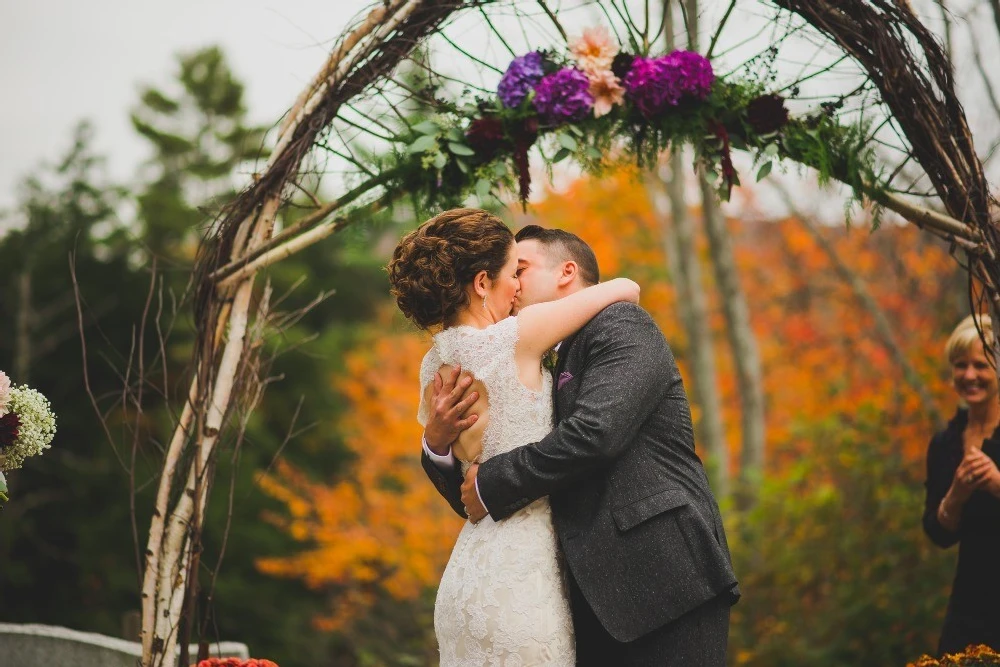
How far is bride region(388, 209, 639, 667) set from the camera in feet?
7.89

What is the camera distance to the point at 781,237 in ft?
48.6

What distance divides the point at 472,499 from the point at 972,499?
2.06m

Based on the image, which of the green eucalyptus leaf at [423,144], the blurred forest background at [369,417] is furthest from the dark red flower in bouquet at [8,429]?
the blurred forest background at [369,417]

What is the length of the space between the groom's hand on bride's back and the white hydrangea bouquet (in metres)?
1.30

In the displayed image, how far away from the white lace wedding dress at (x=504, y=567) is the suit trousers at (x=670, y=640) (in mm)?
88

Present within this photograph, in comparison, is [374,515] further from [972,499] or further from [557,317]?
[557,317]

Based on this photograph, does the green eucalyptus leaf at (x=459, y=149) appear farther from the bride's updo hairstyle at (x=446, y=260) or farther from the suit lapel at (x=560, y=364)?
the suit lapel at (x=560, y=364)

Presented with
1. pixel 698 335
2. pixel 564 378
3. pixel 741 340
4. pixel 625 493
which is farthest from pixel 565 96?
pixel 698 335

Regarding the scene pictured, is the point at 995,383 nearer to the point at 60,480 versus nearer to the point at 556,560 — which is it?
the point at 556,560

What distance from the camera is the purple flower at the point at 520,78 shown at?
3.31m

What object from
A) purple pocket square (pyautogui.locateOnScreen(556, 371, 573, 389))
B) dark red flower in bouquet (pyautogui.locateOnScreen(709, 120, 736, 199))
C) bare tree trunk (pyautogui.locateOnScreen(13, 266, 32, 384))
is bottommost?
purple pocket square (pyautogui.locateOnScreen(556, 371, 573, 389))

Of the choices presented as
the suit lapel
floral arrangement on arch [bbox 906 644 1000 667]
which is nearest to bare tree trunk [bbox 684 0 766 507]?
floral arrangement on arch [bbox 906 644 1000 667]

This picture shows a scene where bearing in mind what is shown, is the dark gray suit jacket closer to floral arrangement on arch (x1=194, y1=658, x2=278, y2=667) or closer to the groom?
the groom

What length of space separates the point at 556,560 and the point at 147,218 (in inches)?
587
